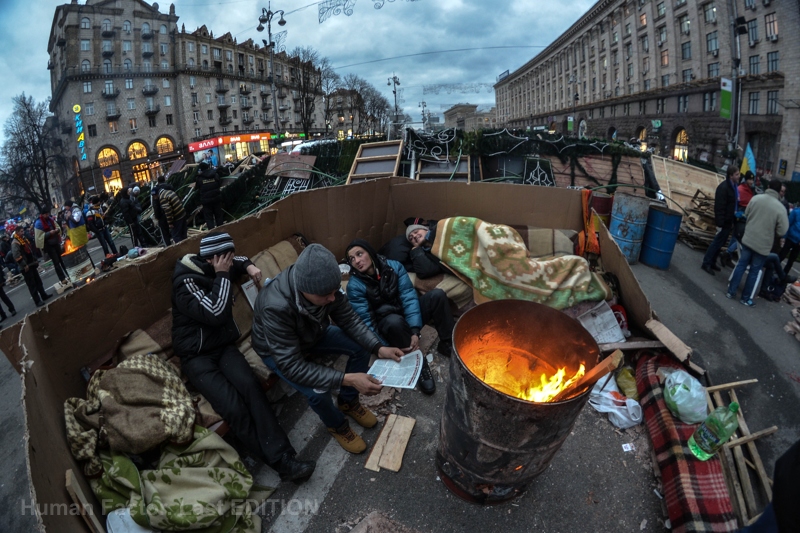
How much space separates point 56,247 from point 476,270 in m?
8.92

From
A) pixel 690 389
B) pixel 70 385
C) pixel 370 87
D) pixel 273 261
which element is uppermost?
pixel 370 87

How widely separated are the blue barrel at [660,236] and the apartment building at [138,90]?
94.9 ft

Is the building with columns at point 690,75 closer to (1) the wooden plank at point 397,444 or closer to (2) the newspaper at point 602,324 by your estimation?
(2) the newspaper at point 602,324

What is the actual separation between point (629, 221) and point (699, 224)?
126 inches

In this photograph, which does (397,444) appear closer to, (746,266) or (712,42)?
(746,266)

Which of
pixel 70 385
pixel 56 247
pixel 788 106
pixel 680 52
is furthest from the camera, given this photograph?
pixel 680 52

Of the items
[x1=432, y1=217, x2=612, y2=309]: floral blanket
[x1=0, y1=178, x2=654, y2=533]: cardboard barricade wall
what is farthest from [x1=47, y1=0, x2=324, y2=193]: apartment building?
[x1=432, y1=217, x2=612, y2=309]: floral blanket

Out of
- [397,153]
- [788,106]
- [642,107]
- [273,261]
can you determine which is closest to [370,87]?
[642,107]

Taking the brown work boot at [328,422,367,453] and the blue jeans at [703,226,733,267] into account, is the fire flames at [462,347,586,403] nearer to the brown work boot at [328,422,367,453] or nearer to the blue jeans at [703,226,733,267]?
the brown work boot at [328,422,367,453]

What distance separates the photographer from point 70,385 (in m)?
2.49

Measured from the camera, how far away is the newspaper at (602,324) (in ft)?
12.3

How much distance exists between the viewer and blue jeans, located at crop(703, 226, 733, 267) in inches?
223

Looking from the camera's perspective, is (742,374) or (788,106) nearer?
(742,374)

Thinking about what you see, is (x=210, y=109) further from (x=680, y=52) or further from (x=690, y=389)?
(x=690, y=389)
